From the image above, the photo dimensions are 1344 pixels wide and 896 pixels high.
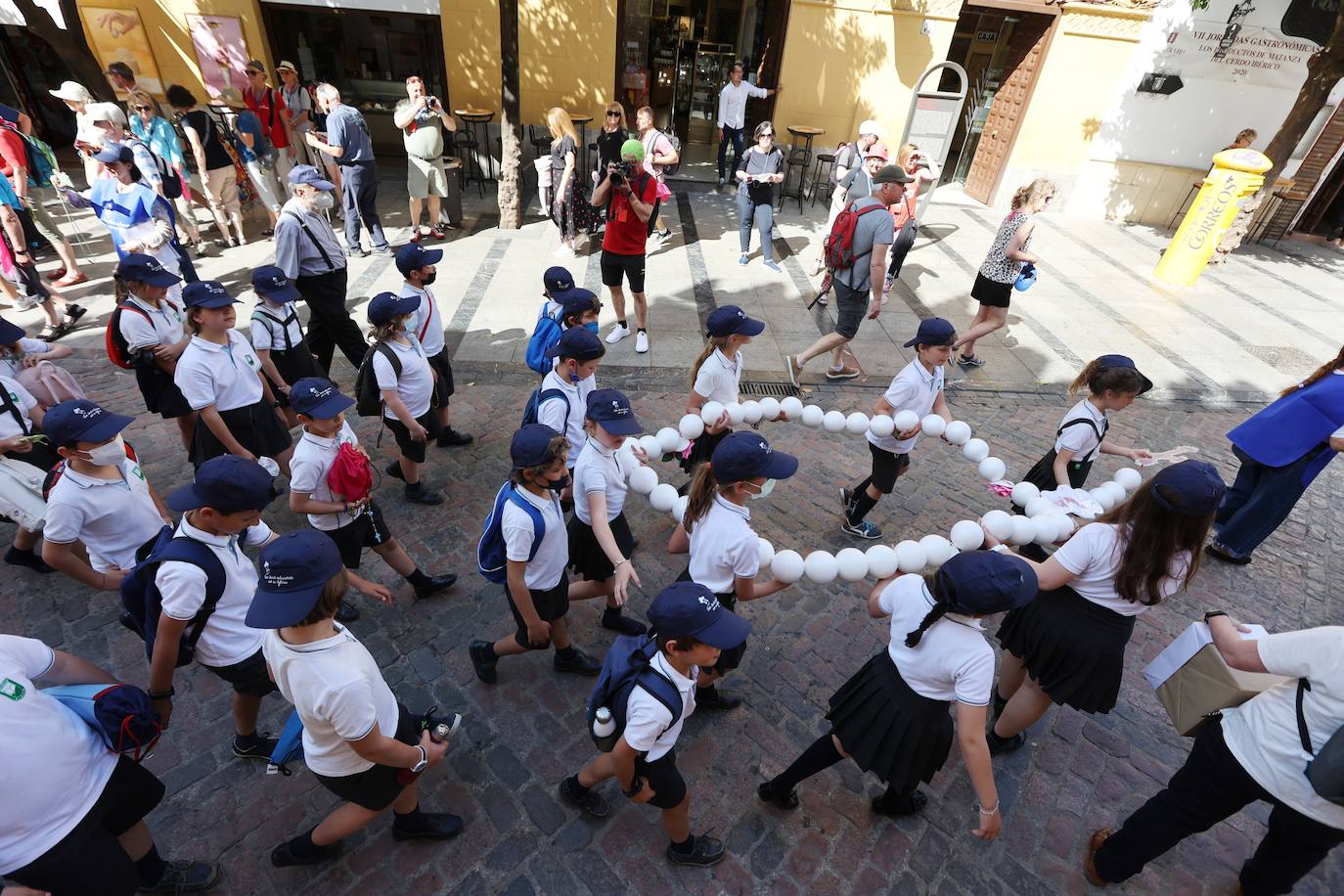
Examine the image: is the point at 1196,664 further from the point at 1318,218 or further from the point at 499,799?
Result: the point at 1318,218

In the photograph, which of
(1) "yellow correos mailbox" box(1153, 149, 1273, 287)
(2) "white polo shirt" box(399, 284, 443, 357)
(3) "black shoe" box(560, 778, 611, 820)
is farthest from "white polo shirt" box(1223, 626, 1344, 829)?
→ (1) "yellow correos mailbox" box(1153, 149, 1273, 287)

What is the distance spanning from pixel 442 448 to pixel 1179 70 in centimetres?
1608

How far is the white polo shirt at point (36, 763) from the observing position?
79.4 inches

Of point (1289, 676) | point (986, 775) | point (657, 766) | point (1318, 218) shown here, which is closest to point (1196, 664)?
point (1289, 676)

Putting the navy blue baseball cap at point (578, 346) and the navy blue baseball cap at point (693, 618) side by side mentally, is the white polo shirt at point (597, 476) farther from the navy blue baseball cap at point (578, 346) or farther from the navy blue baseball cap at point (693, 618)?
the navy blue baseball cap at point (693, 618)

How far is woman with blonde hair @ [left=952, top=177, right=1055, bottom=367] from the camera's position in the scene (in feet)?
21.0

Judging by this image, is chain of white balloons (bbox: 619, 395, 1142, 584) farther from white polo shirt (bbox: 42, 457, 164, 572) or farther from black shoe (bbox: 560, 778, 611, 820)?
white polo shirt (bbox: 42, 457, 164, 572)

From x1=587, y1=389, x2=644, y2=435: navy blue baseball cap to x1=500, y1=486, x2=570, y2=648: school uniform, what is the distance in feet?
1.57

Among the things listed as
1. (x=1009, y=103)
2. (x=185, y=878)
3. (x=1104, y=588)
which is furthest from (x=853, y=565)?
(x=1009, y=103)

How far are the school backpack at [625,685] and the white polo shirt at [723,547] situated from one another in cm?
67

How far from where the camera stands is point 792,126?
13227 mm

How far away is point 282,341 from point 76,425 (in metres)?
2.14

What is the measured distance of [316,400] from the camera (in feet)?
11.5

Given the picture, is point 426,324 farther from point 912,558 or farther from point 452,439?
point 912,558
